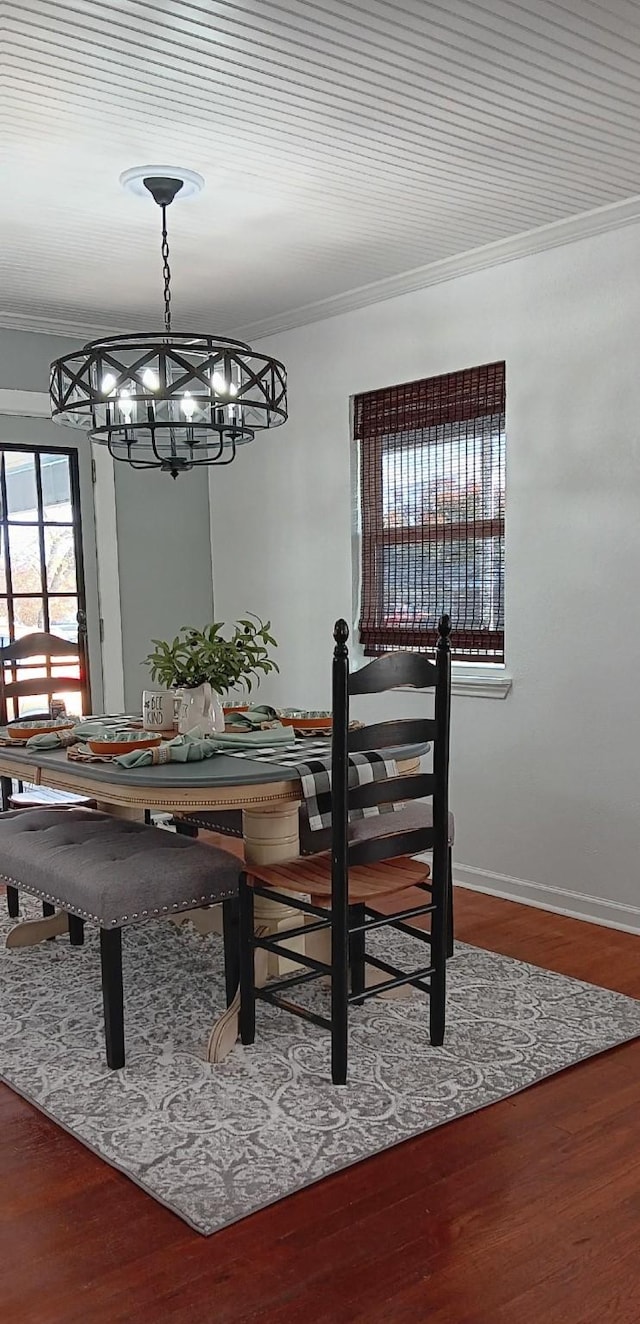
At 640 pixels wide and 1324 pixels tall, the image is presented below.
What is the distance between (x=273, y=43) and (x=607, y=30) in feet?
2.56

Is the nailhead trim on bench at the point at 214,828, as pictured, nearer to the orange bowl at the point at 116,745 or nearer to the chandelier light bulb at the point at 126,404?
the orange bowl at the point at 116,745

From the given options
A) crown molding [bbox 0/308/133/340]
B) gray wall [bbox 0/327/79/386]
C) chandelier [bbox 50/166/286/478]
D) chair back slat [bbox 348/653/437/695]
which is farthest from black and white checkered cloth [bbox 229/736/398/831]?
crown molding [bbox 0/308/133/340]

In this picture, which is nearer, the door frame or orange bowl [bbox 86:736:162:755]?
orange bowl [bbox 86:736:162:755]

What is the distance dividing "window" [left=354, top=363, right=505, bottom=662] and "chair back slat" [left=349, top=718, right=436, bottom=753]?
1.65 m

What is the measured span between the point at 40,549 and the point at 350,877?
294cm

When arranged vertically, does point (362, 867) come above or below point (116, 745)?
below

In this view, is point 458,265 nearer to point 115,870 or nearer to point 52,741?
point 52,741

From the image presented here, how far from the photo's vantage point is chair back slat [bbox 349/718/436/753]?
8.67 feet

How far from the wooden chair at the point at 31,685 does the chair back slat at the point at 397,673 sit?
5.55 ft

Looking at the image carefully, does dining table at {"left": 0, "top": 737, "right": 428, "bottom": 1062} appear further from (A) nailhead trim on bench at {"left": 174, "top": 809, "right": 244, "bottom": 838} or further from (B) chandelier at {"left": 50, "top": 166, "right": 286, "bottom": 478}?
(B) chandelier at {"left": 50, "top": 166, "right": 286, "bottom": 478}

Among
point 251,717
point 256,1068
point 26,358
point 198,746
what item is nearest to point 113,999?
point 256,1068

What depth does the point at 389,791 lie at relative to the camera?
276 centimetres

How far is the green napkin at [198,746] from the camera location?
3.06m

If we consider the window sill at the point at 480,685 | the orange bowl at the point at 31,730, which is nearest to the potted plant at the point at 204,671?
the orange bowl at the point at 31,730
